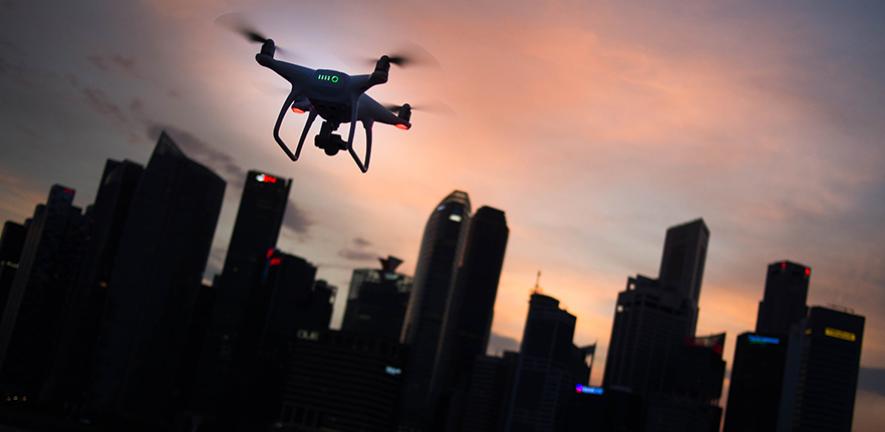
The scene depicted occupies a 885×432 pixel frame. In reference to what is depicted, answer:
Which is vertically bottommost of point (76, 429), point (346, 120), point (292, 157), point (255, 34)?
point (76, 429)

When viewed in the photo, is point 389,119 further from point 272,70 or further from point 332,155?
point 272,70

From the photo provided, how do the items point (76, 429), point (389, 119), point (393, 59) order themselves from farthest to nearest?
point (76, 429), point (389, 119), point (393, 59)

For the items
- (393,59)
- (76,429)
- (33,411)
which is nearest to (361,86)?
(393,59)

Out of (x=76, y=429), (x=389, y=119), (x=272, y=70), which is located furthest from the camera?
(x=76, y=429)

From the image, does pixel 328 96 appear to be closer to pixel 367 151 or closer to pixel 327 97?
pixel 327 97

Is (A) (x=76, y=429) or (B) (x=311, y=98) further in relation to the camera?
(A) (x=76, y=429)

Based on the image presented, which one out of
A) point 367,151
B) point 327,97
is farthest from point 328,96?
point 367,151
